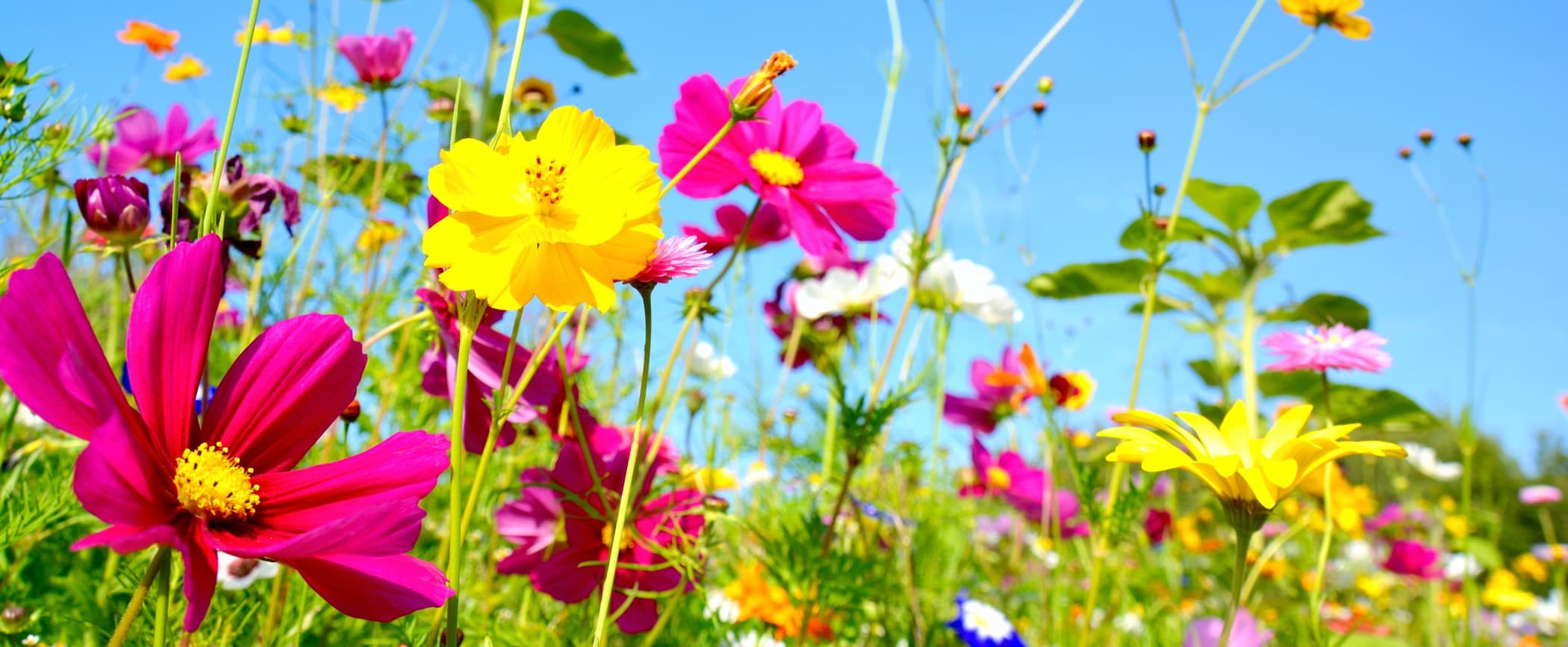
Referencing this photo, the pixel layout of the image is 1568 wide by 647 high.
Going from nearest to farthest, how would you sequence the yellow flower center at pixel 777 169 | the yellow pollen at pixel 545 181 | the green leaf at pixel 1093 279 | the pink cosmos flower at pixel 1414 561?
the yellow pollen at pixel 545 181 → the yellow flower center at pixel 777 169 → the green leaf at pixel 1093 279 → the pink cosmos flower at pixel 1414 561

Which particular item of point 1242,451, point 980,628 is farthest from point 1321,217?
point 1242,451

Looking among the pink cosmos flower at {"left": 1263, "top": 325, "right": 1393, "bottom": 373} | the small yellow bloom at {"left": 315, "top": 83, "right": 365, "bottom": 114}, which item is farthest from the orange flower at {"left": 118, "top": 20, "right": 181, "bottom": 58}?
the pink cosmos flower at {"left": 1263, "top": 325, "right": 1393, "bottom": 373}

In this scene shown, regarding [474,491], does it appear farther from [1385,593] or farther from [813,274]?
[1385,593]

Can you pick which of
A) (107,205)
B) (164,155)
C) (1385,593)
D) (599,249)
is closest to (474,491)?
(599,249)

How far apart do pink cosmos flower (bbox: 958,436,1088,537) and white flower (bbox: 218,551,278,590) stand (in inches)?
39.3

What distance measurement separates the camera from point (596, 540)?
755mm

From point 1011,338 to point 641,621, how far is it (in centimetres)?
88

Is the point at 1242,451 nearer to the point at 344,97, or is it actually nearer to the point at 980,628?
the point at 980,628

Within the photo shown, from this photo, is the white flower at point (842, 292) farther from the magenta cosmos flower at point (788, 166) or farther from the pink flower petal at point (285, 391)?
the pink flower petal at point (285, 391)

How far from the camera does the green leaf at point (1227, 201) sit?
1.26 m

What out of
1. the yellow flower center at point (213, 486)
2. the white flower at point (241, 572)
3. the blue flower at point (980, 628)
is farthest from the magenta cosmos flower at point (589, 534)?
the blue flower at point (980, 628)

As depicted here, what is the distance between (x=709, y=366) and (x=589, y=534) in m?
0.67

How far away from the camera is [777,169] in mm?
713

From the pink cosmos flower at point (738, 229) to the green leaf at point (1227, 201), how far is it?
598 millimetres
